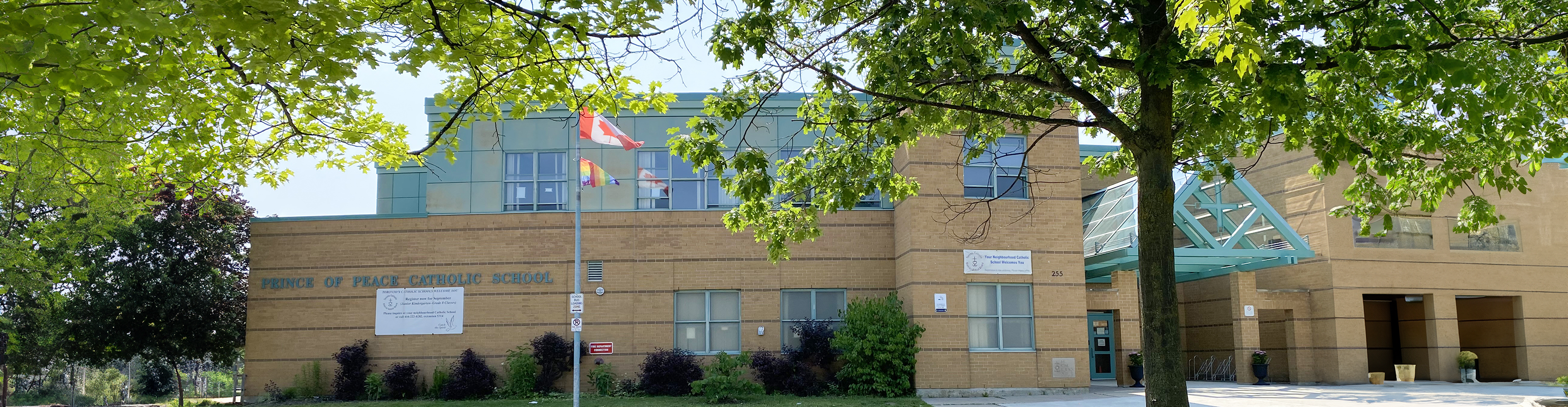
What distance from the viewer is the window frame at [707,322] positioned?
21.4 meters

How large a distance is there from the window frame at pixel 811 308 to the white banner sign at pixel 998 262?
8.97ft

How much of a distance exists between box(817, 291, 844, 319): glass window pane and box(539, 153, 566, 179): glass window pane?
6212mm

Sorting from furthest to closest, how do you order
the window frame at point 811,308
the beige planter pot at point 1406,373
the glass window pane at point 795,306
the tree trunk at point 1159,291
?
the beige planter pot at point 1406,373 → the glass window pane at point 795,306 → the window frame at point 811,308 → the tree trunk at point 1159,291

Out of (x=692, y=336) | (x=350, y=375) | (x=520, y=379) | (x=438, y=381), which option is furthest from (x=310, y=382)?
(x=692, y=336)

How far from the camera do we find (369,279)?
21609mm

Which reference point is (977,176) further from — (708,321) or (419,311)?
(419,311)

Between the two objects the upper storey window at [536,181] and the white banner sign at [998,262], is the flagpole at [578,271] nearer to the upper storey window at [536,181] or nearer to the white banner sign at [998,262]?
the upper storey window at [536,181]

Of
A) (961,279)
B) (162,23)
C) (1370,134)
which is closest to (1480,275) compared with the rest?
(961,279)

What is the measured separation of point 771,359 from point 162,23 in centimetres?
1552

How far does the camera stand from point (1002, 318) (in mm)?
20578

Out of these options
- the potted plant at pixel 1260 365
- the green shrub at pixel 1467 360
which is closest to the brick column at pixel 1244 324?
the potted plant at pixel 1260 365

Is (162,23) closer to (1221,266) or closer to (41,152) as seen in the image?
(41,152)

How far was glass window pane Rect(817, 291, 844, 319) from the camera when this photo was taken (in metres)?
21.6

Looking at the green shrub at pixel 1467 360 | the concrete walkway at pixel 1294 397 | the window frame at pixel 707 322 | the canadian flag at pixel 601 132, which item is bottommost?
the concrete walkway at pixel 1294 397
